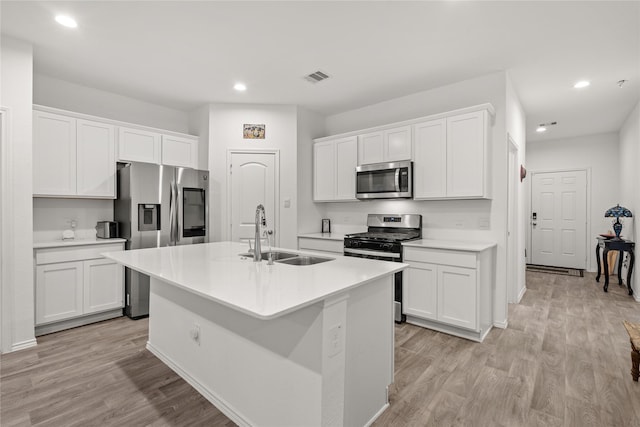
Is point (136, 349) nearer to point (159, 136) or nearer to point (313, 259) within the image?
point (313, 259)

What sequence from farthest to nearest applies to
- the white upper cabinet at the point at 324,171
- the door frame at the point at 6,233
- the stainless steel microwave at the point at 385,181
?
1. the white upper cabinet at the point at 324,171
2. the stainless steel microwave at the point at 385,181
3. the door frame at the point at 6,233

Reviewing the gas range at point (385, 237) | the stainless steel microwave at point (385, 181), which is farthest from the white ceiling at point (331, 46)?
the gas range at point (385, 237)

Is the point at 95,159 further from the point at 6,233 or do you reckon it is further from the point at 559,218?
the point at 559,218

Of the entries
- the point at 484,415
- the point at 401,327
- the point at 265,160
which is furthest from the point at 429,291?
the point at 265,160

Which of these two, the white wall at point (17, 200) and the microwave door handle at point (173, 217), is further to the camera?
the microwave door handle at point (173, 217)

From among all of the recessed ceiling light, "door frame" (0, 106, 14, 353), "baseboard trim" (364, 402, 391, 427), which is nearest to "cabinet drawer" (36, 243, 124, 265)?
"door frame" (0, 106, 14, 353)

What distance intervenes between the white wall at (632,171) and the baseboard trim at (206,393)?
5.38 meters

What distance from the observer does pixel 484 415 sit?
190 cm

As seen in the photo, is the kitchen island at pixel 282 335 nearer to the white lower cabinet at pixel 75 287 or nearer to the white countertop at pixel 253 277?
the white countertop at pixel 253 277

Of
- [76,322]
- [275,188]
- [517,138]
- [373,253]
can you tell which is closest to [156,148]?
[275,188]

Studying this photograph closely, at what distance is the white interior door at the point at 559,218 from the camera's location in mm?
6250

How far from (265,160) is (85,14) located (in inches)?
96.6

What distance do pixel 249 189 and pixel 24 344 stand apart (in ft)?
9.18

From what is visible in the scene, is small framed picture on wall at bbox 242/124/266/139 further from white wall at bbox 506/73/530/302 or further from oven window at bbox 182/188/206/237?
white wall at bbox 506/73/530/302
